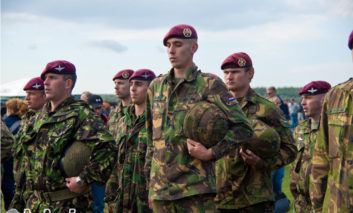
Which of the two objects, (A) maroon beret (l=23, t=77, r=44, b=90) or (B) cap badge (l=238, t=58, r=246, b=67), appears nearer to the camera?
(B) cap badge (l=238, t=58, r=246, b=67)

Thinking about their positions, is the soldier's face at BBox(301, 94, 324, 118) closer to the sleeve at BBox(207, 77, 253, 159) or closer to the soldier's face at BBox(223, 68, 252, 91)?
the soldier's face at BBox(223, 68, 252, 91)

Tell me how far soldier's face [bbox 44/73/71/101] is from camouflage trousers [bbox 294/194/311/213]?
3636mm

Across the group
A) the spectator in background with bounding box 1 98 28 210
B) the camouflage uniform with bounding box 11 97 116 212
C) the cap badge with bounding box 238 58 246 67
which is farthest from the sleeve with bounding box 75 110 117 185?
the spectator in background with bounding box 1 98 28 210

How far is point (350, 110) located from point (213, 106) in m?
1.41

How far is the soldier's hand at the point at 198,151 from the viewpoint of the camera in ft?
14.8

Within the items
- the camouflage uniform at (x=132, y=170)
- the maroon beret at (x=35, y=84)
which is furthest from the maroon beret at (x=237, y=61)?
the maroon beret at (x=35, y=84)

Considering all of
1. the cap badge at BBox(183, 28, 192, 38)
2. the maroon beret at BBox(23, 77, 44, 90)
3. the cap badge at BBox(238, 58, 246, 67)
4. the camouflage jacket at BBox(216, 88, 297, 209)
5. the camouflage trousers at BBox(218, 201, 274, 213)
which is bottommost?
the camouflage trousers at BBox(218, 201, 274, 213)

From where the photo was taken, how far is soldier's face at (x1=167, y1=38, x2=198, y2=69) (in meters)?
4.94

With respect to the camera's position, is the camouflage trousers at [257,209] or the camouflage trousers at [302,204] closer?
the camouflage trousers at [257,209]

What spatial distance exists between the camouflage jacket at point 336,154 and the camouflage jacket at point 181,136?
100 centimetres

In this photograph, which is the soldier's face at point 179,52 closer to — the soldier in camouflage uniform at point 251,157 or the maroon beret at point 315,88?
the soldier in camouflage uniform at point 251,157

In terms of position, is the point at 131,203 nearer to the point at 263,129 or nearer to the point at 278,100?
the point at 263,129

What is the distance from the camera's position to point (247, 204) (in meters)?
5.99

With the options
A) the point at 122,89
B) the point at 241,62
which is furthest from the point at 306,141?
the point at 122,89
